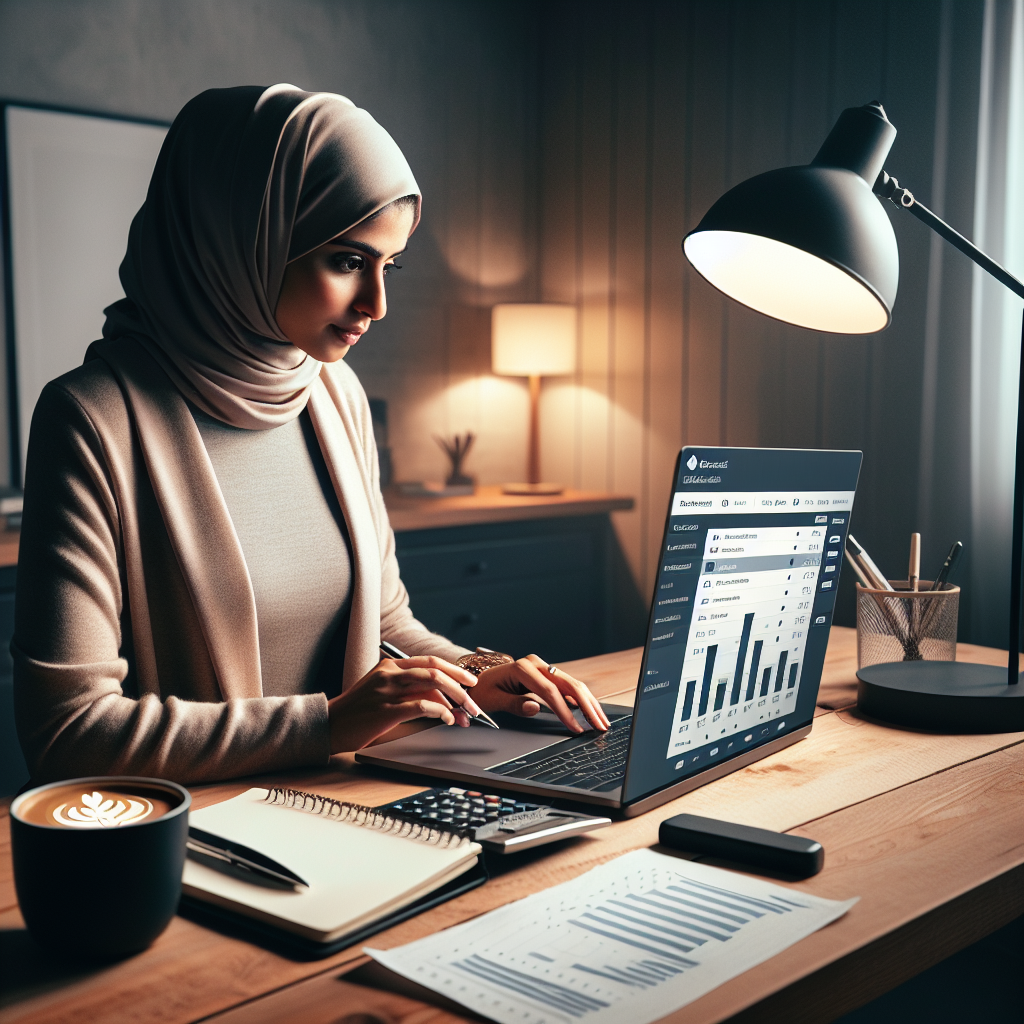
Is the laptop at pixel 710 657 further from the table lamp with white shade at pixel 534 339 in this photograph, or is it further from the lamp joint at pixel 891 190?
the table lamp with white shade at pixel 534 339

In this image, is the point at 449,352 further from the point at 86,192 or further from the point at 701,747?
the point at 701,747

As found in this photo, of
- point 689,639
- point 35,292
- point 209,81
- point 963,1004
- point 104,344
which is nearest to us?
point 689,639

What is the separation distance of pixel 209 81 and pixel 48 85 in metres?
0.45

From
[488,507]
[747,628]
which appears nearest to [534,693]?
[747,628]

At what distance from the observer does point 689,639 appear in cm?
85

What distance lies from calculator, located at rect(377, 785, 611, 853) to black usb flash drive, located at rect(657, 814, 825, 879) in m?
0.06

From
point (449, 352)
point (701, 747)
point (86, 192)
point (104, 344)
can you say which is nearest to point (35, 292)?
point (86, 192)

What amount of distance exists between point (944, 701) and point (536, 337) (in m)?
2.34

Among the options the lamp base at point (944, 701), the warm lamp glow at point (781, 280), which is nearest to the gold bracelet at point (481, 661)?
the lamp base at point (944, 701)

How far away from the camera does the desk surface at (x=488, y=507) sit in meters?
2.78

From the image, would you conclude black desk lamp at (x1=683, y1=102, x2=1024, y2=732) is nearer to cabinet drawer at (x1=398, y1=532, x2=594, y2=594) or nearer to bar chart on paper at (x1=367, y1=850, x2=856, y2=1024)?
bar chart on paper at (x1=367, y1=850, x2=856, y2=1024)

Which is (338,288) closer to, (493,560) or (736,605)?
(736,605)

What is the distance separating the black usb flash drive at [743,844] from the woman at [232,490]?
0.26m

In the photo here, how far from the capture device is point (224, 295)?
1.27m
